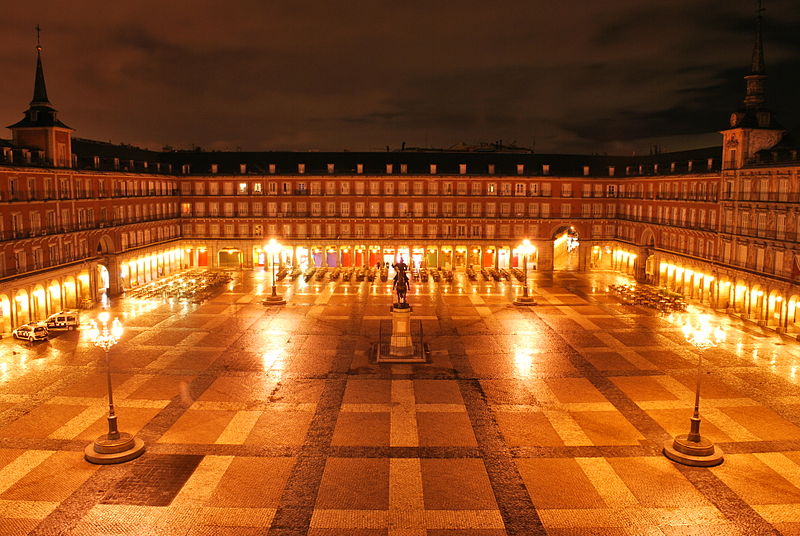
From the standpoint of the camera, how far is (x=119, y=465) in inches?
938

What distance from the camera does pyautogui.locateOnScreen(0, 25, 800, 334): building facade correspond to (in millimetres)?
49688

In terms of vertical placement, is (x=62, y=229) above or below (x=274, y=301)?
above

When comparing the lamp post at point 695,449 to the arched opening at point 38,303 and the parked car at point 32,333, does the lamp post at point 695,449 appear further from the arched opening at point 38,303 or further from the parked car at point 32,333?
the arched opening at point 38,303

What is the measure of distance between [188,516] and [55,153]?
4311cm

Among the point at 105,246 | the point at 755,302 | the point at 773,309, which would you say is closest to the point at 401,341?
the point at 773,309

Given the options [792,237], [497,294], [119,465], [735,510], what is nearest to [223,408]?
[119,465]

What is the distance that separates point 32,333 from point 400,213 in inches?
1920

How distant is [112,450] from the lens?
24.2 metres

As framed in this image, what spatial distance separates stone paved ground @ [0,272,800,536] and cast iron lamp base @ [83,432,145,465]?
0.43m

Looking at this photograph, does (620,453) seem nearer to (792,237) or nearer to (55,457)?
(55,457)

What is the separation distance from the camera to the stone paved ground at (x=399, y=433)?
2036cm

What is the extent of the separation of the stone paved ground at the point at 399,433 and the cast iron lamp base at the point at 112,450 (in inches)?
17.1

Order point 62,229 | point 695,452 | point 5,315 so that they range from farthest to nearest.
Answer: point 62,229 → point 5,315 → point 695,452

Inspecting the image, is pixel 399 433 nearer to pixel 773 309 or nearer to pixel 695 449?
pixel 695 449
